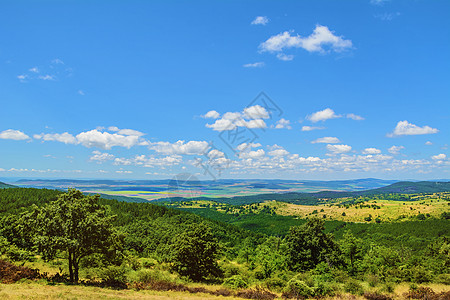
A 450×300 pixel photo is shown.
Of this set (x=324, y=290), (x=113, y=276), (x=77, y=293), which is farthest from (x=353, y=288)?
(x=77, y=293)

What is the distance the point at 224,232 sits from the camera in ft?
472

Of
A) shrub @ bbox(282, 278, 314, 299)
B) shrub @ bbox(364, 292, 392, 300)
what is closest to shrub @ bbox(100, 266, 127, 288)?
shrub @ bbox(282, 278, 314, 299)

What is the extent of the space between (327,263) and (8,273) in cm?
4502

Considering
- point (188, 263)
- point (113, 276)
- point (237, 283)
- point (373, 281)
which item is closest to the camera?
point (113, 276)

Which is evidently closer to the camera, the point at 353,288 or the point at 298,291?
the point at 298,291

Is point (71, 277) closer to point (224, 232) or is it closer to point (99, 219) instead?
point (99, 219)

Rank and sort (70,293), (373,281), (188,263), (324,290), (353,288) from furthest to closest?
(188,263)
(373,281)
(353,288)
(324,290)
(70,293)

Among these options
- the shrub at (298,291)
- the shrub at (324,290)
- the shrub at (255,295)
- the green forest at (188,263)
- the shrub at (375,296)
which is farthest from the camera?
the green forest at (188,263)

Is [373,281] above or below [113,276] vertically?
below

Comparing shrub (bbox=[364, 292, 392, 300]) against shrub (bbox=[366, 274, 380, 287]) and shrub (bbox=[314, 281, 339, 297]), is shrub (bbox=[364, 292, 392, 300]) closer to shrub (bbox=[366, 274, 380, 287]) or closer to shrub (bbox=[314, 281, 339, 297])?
shrub (bbox=[314, 281, 339, 297])

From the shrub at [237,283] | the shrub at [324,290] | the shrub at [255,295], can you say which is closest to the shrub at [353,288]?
the shrub at [324,290]

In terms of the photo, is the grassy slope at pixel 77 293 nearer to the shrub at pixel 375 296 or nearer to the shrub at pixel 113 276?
the shrub at pixel 375 296

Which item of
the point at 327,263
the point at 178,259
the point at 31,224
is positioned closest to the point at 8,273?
the point at 31,224

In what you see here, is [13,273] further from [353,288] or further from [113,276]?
[353,288]
